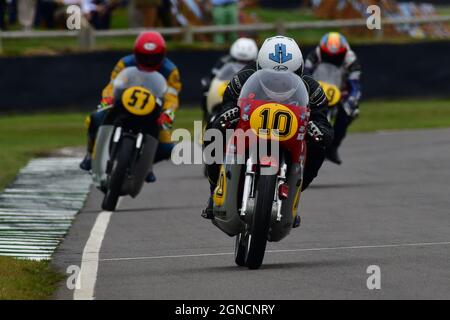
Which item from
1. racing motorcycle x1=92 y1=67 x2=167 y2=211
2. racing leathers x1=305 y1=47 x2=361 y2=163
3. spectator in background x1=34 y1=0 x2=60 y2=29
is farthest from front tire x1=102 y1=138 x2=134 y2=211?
spectator in background x1=34 y1=0 x2=60 y2=29

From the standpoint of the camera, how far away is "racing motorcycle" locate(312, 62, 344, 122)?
60.6 feet

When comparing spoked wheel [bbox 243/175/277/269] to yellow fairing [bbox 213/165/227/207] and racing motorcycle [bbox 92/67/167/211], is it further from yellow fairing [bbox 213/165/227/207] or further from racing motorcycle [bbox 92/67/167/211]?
racing motorcycle [bbox 92/67/167/211]

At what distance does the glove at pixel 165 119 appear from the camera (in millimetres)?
15727

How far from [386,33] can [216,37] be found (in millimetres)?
4291

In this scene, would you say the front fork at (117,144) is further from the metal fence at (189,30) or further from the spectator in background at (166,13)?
the spectator in background at (166,13)

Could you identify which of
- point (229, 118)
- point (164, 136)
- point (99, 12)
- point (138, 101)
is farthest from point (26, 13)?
point (229, 118)

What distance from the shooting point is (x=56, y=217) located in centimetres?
1480

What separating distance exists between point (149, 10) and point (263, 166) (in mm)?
23357

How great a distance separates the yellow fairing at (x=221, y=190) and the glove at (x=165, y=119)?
16.1 ft

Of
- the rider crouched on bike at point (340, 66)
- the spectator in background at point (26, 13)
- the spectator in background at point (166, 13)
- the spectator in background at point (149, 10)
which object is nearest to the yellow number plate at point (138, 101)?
the rider crouched on bike at point (340, 66)

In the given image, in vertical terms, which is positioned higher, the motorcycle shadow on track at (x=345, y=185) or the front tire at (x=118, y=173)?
the front tire at (x=118, y=173)

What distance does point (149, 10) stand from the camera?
33.2m

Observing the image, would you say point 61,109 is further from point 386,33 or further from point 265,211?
point 265,211
